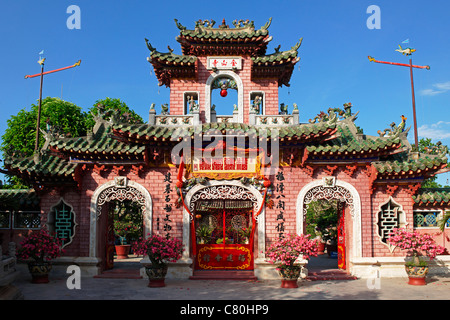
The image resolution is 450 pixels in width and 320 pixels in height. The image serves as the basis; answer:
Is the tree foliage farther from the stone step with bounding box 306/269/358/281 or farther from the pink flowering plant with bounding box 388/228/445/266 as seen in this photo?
the pink flowering plant with bounding box 388/228/445/266

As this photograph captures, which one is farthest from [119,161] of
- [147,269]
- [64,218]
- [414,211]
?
[414,211]

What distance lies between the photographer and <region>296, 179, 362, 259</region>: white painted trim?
A: 11.8 meters

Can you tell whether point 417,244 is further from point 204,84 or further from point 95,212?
point 95,212

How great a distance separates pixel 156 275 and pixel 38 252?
136 inches

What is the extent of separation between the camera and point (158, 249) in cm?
1023

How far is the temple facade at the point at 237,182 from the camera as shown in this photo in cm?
1153

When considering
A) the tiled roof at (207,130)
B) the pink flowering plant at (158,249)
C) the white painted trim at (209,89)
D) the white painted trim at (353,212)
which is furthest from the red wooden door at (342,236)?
the pink flowering plant at (158,249)

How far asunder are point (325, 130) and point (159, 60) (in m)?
6.14

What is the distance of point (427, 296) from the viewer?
927 cm

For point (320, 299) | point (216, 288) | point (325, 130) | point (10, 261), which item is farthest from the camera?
point (325, 130)

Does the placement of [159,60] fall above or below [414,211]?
above

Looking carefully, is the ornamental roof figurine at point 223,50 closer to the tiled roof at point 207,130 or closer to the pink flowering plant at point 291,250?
the tiled roof at point 207,130

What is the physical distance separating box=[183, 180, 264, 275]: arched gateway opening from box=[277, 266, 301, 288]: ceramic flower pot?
1.56m

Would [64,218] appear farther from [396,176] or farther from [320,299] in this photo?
[396,176]
